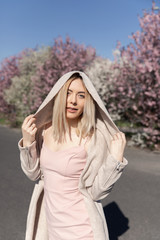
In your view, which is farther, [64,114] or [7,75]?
[7,75]

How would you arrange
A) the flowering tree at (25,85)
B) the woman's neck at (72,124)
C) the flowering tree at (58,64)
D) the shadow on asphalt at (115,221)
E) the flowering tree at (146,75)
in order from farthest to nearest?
the flowering tree at (25,85) < the flowering tree at (58,64) < the flowering tree at (146,75) < the shadow on asphalt at (115,221) < the woman's neck at (72,124)

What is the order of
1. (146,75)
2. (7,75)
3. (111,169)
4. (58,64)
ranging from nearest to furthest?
(111,169) < (146,75) < (58,64) < (7,75)

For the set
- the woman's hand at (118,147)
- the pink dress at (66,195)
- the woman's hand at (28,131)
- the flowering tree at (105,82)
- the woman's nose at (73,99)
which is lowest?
the pink dress at (66,195)

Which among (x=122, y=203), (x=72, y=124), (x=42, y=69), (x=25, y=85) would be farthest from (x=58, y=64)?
(x=72, y=124)

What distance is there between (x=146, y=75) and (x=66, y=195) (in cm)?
884

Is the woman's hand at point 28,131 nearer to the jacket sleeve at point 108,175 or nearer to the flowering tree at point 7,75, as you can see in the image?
the jacket sleeve at point 108,175

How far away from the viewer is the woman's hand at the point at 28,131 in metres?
1.93

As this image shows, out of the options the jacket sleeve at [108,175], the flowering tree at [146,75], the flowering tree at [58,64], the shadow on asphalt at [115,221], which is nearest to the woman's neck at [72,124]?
the jacket sleeve at [108,175]

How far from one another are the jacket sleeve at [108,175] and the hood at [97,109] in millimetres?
282

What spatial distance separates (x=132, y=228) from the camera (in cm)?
397

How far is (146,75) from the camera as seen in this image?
391 inches

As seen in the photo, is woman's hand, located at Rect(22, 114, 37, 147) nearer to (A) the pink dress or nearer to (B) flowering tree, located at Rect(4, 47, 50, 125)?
(A) the pink dress

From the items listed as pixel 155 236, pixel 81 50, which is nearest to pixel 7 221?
pixel 155 236

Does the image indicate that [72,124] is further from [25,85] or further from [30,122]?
[25,85]
